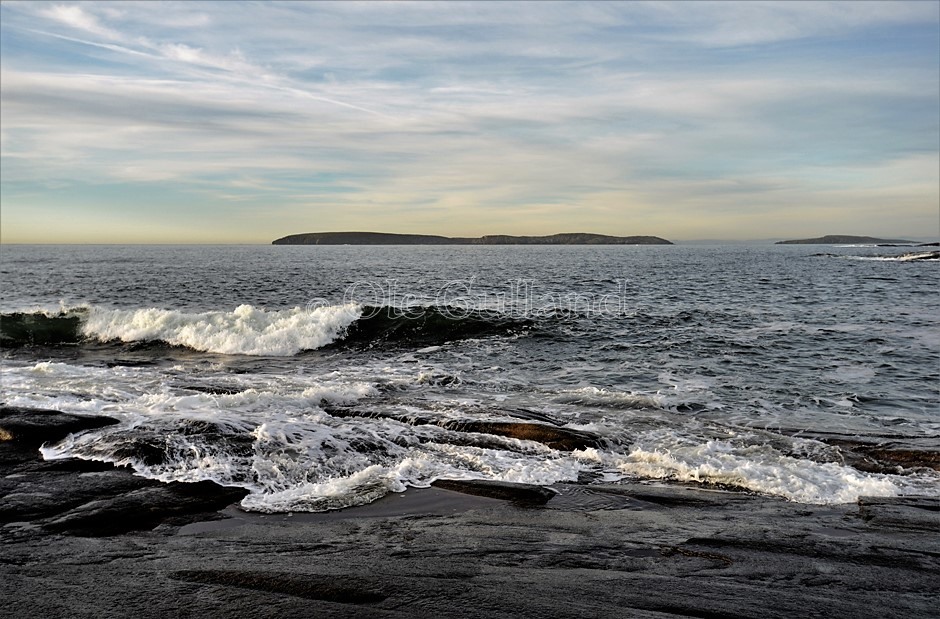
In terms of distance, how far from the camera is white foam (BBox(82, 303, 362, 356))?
20.5 metres

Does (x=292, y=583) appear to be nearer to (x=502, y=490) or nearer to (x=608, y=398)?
(x=502, y=490)

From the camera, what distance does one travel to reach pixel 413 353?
64.6 feet

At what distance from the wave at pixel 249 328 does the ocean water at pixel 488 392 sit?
0.32ft

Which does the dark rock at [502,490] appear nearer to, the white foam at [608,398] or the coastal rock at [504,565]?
the coastal rock at [504,565]

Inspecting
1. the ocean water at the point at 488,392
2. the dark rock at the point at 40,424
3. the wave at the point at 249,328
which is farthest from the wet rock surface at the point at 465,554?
the wave at the point at 249,328

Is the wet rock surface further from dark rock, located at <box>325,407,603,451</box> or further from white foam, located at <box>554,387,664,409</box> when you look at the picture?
white foam, located at <box>554,387,664,409</box>

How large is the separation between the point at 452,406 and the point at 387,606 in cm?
746

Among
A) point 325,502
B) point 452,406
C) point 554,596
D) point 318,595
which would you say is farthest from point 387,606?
point 452,406

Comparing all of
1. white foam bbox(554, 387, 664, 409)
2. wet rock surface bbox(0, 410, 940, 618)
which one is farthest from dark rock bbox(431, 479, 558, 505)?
white foam bbox(554, 387, 664, 409)

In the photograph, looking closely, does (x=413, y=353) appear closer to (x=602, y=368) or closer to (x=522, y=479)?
(x=602, y=368)

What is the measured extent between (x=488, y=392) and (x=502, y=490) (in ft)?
21.0

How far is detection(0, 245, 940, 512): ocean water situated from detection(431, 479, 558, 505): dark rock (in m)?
0.23

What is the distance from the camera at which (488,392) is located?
13961mm

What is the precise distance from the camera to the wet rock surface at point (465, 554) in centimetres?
483
